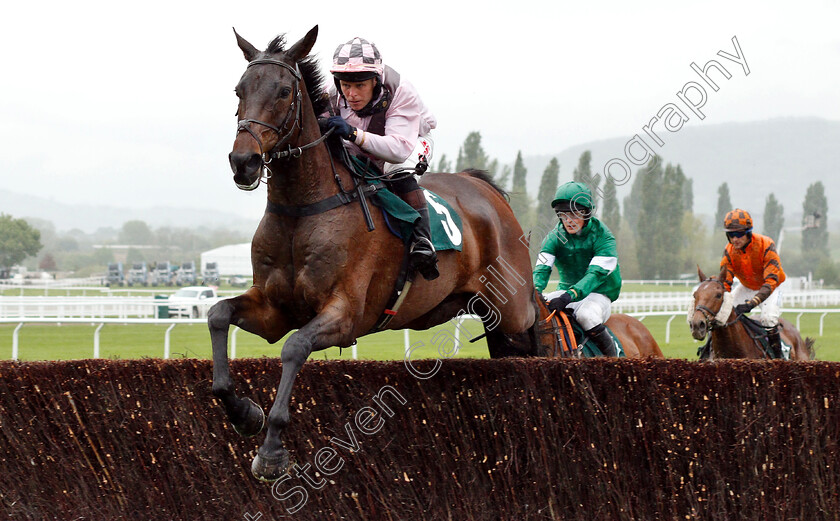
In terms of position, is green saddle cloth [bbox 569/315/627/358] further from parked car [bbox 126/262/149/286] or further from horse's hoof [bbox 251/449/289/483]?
parked car [bbox 126/262/149/286]

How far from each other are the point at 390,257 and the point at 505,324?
3.88 ft

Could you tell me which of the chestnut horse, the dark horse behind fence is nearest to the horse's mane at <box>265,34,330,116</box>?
the dark horse behind fence

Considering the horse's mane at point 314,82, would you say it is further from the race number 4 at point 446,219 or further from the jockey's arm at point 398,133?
the race number 4 at point 446,219

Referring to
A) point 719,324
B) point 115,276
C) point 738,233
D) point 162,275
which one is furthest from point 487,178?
point 162,275

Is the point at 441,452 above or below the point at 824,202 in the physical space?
below

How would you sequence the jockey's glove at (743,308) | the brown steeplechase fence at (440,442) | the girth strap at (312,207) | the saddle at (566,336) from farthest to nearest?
the jockey's glove at (743,308) < the saddle at (566,336) < the brown steeplechase fence at (440,442) < the girth strap at (312,207)

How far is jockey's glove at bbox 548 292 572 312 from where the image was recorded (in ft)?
17.0

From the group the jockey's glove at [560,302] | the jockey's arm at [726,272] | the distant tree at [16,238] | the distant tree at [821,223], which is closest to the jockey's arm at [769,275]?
the jockey's arm at [726,272]

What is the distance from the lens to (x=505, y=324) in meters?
4.65

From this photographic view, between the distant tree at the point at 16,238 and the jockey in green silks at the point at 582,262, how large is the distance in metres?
54.1

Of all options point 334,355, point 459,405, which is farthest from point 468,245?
point 334,355

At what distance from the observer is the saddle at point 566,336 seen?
17.0 feet

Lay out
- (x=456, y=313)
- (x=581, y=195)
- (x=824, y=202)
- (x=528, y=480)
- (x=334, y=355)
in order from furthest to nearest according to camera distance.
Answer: (x=824, y=202) < (x=334, y=355) < (x=581, y=195) < (x=456, y=313) < (x=528, y=480)

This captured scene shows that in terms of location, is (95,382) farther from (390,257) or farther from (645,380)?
(645,380)
